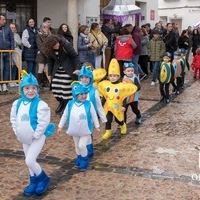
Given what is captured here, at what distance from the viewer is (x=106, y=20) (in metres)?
15.8

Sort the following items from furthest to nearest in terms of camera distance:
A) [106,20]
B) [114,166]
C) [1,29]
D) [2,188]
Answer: [106,20]
[1,29]
[114,166]
[2,188]

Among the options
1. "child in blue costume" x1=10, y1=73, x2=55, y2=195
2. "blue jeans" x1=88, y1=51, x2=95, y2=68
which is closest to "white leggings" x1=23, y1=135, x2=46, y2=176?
"child in blue costume" x1=10, y1=73, x2=55, y2=195

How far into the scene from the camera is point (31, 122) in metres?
4.70

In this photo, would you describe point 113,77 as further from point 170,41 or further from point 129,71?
point 170,41

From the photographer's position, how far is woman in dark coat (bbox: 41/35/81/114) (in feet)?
25.6

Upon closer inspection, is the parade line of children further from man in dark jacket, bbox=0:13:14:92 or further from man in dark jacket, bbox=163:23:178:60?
man in dark jacket, bbox=163:23:178:60

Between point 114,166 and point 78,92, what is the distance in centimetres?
Answer: 113

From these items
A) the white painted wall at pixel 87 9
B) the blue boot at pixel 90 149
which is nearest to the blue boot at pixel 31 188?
the blue boot at pixel 90 149

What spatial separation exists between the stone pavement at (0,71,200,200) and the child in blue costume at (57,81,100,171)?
330 millimetres

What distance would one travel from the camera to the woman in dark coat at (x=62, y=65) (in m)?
7.79

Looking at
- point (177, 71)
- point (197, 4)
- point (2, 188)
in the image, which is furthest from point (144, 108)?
point (197, 4)

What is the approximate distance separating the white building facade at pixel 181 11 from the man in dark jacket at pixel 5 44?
25826mm

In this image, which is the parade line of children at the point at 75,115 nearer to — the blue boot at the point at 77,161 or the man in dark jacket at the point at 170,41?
the blue boot at the point at 77,161

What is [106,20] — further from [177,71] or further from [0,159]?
[0,159]
